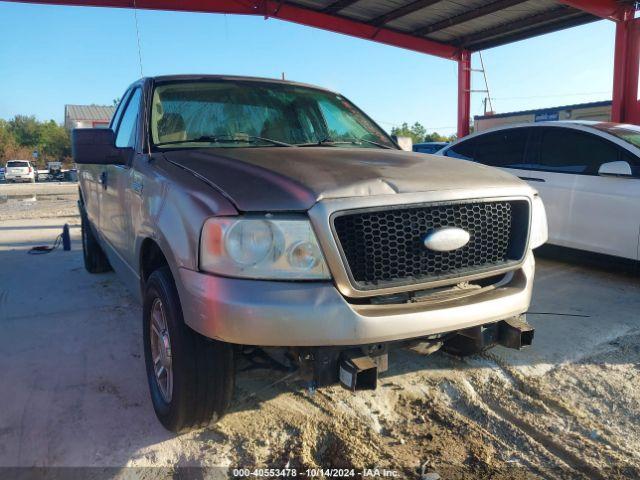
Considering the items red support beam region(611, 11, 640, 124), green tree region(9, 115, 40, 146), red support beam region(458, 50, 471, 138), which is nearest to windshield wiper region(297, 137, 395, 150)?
red support beam region(611, 11, 640, 124)

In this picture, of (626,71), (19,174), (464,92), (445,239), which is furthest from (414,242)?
(19,174)

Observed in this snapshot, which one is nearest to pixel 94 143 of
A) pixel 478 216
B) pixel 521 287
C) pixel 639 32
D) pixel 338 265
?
pixel 338 265

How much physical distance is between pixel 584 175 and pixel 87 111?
66405 millimetres

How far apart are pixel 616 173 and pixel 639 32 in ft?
21.7

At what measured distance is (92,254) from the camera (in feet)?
18.9

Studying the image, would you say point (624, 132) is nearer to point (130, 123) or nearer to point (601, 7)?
point (130, 123)

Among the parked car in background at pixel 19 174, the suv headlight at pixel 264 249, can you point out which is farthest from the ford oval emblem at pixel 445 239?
the parked car in background at pixel 19 174

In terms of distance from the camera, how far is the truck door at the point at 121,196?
3359mm

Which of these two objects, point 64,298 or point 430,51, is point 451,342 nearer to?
point 64,298

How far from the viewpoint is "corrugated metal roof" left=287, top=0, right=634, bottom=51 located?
10750 mm

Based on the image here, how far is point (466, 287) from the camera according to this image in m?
2.52

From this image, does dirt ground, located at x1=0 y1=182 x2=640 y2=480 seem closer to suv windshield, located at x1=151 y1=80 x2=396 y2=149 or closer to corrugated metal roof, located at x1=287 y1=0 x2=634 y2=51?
suv windshield, located at x1=151 y1=80 x2=396 y2=149

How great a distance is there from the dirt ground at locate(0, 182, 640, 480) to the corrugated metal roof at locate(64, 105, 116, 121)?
6080 cm

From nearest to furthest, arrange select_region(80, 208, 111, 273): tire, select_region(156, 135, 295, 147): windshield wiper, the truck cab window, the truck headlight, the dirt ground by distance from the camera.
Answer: the dirt ground, the truck headlight, select_region(156, 135, 295, 147): windshield wiper, the truck cab window, select_region(80, 208, 111, 273): tire
